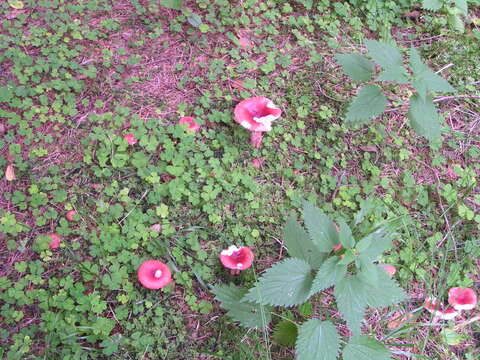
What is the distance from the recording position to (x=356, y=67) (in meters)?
3.32

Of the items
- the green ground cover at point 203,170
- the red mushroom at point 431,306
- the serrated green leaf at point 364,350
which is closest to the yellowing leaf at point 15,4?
the green ground cover at point 203,170

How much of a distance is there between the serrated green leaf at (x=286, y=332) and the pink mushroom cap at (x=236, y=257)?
0.41 meters

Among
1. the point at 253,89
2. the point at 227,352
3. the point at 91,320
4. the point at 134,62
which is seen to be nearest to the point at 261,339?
the point at 227,352

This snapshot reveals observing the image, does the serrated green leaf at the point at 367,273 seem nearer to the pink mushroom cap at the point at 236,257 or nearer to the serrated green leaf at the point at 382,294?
the serrated green leaf at the point at 382,294

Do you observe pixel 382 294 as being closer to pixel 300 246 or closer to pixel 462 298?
pixel 300 246

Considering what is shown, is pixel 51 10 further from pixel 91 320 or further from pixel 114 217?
pixel 91 320

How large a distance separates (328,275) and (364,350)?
1.66ft

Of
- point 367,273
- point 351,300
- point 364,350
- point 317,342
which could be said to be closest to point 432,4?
point 367,273

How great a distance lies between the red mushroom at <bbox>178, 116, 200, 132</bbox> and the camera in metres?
3.30

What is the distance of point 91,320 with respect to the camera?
8.38ft

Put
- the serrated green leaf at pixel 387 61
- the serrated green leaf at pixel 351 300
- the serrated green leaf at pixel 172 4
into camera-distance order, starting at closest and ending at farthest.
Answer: the serrated green leaf at pixel 351 300 < the serrated green leaf at pixel 387 61 < the serrated green leaf at pixel 172 4

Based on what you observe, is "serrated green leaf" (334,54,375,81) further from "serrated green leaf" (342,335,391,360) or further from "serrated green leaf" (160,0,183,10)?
"serrated green leaf" (342,335,391,360)

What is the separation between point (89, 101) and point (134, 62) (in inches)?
19.7

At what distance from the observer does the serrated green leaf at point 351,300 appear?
2.15 metres
